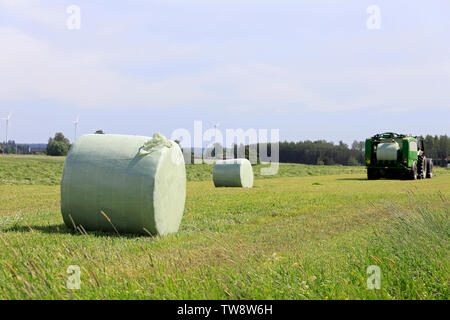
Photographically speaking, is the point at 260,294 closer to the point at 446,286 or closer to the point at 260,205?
the point at 446,286

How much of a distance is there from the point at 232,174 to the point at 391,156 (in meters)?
13.1

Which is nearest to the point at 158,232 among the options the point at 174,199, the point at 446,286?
the point at 174,199

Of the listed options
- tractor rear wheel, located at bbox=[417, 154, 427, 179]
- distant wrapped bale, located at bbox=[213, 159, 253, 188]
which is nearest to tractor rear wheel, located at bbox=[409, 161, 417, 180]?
tractor rear wheel, located at bbox=[417, 154, 427, 179]

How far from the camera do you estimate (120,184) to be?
8.38 metres

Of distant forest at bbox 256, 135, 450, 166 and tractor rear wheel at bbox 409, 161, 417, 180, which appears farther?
distant forest at bbox 256, 135, 450, 166

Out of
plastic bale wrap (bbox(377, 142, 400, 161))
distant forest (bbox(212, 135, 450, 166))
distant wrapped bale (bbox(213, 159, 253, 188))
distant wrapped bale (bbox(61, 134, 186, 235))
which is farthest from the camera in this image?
distant forest (bbox(212, 135, 450, 166))

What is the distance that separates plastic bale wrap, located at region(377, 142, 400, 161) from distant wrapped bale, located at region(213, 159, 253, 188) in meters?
11.5

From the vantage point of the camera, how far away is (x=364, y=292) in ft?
14.3

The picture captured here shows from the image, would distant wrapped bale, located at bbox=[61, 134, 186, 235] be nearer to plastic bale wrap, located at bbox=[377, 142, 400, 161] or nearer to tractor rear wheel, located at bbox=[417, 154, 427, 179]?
plastic bale wrap, located at bbox=[377, 142, 400, 161]

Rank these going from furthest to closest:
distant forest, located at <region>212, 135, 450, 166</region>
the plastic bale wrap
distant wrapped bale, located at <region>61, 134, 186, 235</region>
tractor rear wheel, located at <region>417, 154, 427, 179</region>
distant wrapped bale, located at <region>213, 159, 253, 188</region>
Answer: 1. distant forest, located at <region>212, 135, 450, 166</region>
2. tractor rear wheel, located at <region>417, 154, 427, 179</region>
3. the plastic bale wrap
4. distant wrapped bale, located at <region>213, 159, 253, 188</region>
5. distant wrapped bale, located at <region>61, 134, 186, 235</region>

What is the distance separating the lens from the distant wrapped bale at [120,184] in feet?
27.5

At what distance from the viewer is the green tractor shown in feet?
101

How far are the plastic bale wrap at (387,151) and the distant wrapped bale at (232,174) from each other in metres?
11.5

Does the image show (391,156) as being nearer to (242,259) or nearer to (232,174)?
(232,174)
